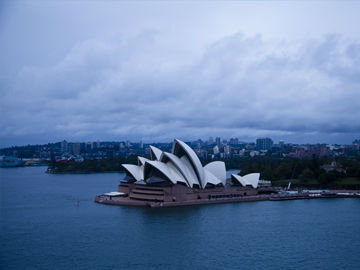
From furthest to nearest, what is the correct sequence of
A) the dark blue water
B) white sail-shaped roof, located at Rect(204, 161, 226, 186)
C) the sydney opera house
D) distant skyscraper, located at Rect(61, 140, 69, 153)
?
1. distant skyscraper, located at Rect(61, 140, 69, 153)
2. white sail-shaped roof, located at Rect(204, 161, 226, 186)
3. the sydney opera house
4. the dark blue water

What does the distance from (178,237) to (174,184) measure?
10.8 metres

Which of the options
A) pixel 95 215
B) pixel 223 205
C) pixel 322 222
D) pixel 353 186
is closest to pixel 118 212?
pixel 95 215

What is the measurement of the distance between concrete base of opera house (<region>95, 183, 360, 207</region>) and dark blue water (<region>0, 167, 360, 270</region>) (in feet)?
4.60

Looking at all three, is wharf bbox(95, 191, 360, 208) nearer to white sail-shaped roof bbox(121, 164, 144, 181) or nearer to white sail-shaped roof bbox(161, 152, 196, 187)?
white sail-shaped roof bbox(161, 152, 196, 187)

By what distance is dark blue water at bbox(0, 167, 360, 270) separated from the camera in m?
18.6

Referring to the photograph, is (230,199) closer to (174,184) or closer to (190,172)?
(190,172)

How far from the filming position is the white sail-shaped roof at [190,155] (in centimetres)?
3512

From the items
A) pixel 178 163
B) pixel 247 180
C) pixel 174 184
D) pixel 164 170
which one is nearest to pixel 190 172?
pixel 178 163

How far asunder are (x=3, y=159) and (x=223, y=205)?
245 ft

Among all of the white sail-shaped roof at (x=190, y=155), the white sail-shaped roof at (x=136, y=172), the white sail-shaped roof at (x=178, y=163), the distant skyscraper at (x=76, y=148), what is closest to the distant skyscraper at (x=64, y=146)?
the distant skyscraper at (x=76, y=148)

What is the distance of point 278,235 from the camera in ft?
76.3

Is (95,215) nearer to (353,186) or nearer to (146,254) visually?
(146,254)

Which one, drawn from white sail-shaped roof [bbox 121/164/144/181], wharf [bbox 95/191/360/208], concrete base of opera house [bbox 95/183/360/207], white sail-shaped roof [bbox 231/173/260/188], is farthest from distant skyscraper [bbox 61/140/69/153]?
wharf [bbox 95/191/360/208]

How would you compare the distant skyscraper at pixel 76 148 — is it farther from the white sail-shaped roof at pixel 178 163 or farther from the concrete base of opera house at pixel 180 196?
the white sail-shaped roof at pixel 178 163
